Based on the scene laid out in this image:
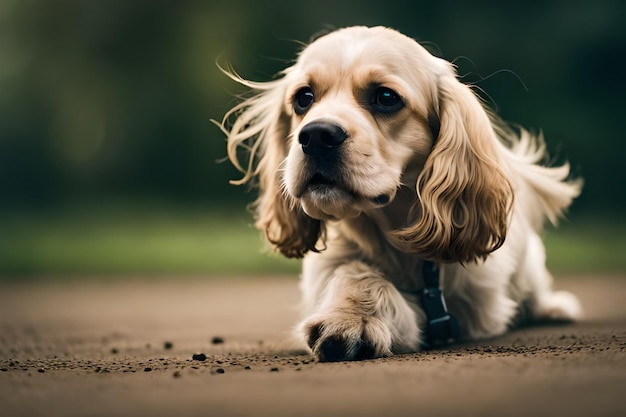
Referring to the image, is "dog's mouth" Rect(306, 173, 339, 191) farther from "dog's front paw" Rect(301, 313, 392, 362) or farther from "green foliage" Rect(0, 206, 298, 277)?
"green foliage" Rect(0, 206, 298, 277)

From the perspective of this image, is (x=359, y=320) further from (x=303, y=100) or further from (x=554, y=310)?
(x=554, y=310)

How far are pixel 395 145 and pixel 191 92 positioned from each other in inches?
478

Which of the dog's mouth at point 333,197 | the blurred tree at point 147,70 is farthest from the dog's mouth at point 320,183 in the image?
the blurred tree at point 147,70

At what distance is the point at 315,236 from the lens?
3.75m

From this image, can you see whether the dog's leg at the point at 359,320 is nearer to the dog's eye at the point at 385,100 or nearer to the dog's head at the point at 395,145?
the dog's head at the point at 395,145

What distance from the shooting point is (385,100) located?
132 inches

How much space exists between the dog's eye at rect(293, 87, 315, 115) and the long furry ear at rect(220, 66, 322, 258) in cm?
28

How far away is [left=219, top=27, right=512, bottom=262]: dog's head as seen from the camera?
3.11 m

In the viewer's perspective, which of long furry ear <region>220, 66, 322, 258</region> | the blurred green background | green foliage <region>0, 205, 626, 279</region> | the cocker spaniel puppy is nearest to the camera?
the cocker spaniel puppy

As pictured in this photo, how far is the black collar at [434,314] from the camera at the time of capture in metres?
3.39

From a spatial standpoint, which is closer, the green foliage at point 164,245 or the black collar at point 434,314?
the black collar at point 434,314

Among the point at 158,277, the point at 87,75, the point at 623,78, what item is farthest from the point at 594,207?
the point at 87,75

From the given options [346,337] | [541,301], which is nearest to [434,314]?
[346,337]

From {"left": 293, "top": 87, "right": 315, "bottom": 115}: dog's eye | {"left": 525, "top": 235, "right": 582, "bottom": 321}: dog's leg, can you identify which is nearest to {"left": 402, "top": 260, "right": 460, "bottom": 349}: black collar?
{"left": 293, "top": 87, "right": 315, "bottom": 115}: dog's eye
